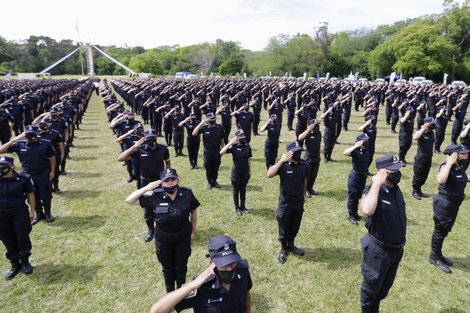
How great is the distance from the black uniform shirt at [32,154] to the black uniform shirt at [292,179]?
16.1 feet

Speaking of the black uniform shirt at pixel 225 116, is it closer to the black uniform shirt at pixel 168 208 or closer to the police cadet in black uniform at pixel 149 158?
the police cadet in black uniform at pixel 149 158

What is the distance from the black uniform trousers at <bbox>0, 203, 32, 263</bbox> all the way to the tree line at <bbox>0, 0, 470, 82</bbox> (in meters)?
53.5

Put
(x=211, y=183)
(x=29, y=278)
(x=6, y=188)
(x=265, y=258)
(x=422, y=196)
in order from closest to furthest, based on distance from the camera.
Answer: (x=6, y=188) < (x=29, y=278) < (x=265, y=258) < (x=422, y=196) < (x=211, y=183)

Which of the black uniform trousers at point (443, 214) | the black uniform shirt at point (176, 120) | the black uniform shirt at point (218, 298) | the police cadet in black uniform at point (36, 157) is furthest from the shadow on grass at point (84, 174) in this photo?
the black uniform trousers at point (443, 214)

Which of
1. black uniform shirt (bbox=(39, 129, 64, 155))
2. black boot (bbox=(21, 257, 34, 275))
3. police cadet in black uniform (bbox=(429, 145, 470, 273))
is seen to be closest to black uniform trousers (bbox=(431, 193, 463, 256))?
police cadet in black uniform (bbox=(429, 145, 470, 273))

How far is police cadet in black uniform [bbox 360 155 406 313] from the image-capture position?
12.0 feet

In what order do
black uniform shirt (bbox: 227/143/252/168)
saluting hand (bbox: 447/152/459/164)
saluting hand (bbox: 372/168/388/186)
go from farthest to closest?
black uniform shirt (bbox: 227/143/252/168) < saluting hand (bbox: 447/152/459/164) < saluting hand (bbox: 372/168/388/186)

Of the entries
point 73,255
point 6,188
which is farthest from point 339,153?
point 6,188

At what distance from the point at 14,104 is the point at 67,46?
99.4m

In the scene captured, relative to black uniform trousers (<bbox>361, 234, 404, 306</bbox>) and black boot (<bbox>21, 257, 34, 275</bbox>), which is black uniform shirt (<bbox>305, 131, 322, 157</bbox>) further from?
black boot (<bbox>21, 257, 34, 275</bbox>)

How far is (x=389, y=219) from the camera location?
3.69m

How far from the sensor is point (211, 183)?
352 inches

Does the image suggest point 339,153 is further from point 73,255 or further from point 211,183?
point 73,255


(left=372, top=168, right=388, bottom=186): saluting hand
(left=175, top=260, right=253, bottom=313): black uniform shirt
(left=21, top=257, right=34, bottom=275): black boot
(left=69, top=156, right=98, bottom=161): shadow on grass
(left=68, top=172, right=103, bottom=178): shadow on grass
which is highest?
(left=372, top=168, right=388, bottom=186): saluting hand
